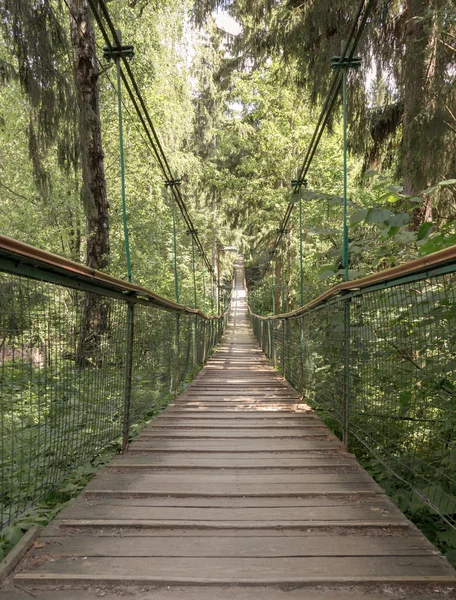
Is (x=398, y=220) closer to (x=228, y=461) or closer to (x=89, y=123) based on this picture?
(x=228, y=461)

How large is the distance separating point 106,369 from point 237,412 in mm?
1286

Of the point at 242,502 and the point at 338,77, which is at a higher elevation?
the point at 338,77

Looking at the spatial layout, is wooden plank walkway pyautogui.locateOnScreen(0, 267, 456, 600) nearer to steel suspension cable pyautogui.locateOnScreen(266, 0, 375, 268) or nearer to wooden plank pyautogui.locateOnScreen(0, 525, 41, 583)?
wooden plank pyautogui.locateOnScreen(0, 525, 41, 583)

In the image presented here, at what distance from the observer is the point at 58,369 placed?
1.69 meters

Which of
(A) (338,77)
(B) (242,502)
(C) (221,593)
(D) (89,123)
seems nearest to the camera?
A: (C) (221,593)

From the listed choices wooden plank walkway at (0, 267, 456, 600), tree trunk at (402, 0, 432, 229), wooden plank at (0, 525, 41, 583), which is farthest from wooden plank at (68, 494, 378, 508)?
tree trunk at (402, 0, 432, 229)

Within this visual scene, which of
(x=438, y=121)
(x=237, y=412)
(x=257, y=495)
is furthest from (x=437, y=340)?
(x=438, y=121)

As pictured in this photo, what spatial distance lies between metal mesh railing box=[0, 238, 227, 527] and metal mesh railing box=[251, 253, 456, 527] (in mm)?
1136

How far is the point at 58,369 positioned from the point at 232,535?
889 mm

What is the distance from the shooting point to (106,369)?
2146 mm

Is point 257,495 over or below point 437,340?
below

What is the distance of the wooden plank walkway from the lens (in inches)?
43.1

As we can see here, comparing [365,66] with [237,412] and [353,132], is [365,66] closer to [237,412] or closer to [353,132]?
[353,132]

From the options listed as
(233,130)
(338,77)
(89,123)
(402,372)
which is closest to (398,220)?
(402,372)
